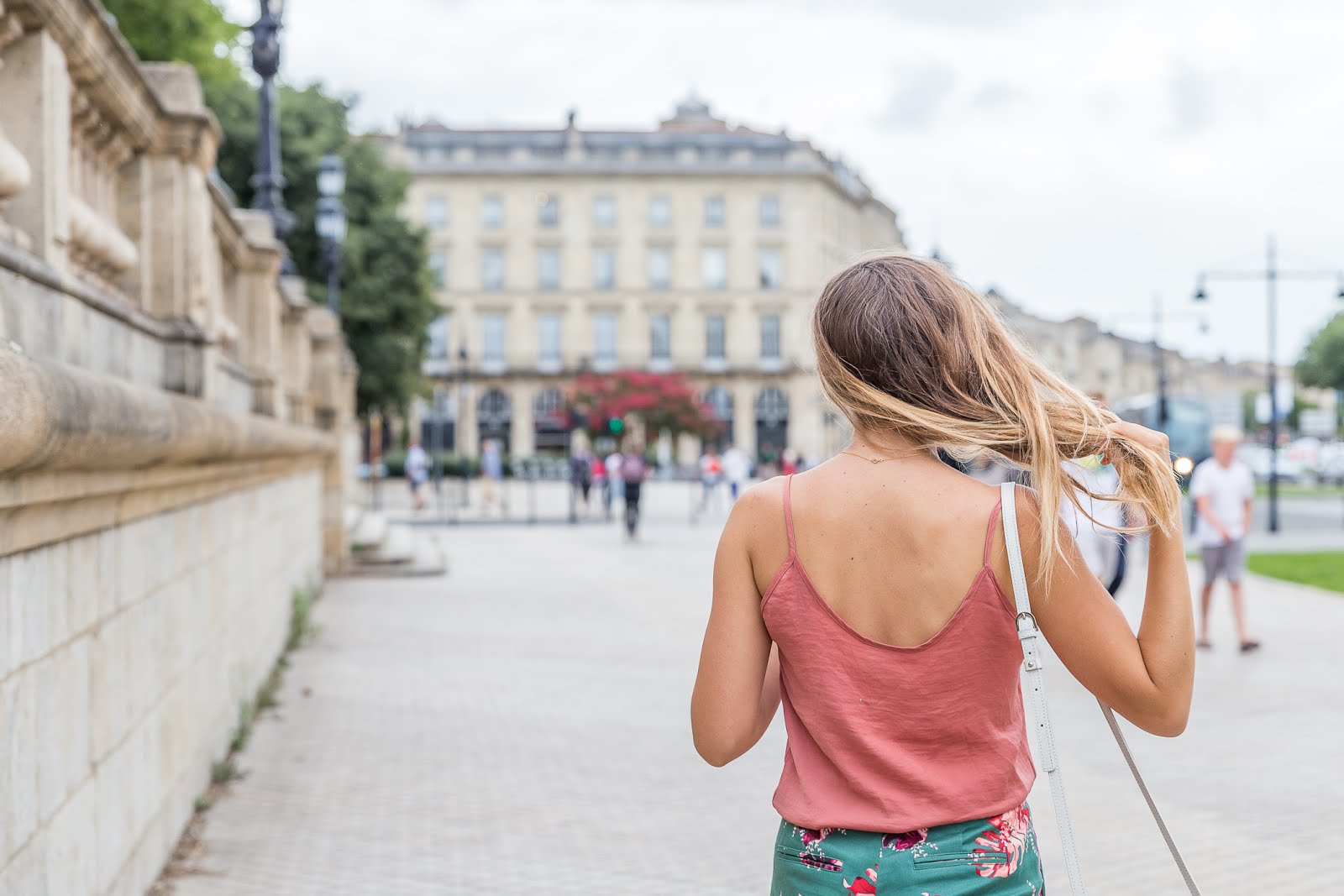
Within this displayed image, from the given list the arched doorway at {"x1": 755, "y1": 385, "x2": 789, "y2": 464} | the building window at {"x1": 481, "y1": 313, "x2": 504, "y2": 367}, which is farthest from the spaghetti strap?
the building window at {"x1": 481, "y1": 313, "x2": 504, "y2": 367}

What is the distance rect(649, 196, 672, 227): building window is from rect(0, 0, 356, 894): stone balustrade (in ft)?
257

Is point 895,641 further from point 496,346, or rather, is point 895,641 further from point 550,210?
point 550,210

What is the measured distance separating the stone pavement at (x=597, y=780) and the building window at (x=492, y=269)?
73.9m

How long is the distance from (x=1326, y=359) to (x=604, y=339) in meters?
50.3

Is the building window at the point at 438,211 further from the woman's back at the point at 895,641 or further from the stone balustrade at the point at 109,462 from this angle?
the woman's back at the point at 895,641

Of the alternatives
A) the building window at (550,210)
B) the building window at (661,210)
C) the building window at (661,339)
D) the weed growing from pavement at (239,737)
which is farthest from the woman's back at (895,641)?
the building window at (550,210)

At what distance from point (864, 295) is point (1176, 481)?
0.51 metres

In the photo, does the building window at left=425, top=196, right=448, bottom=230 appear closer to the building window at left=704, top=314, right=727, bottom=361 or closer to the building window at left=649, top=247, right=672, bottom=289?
the building window at left=649, top=247, right=672, bottom=289

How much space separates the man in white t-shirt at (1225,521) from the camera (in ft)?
38.3

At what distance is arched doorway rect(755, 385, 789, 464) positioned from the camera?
85.6 metres

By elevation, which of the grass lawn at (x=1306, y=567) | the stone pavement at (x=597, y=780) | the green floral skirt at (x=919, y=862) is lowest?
the grass lawn at (x=1306, y=567)

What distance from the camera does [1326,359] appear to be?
103562mm

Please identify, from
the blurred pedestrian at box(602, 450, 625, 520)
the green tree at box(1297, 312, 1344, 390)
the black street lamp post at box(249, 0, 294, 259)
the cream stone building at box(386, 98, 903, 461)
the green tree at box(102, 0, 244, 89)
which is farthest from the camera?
the green tree at box(1297, 312, 1344, 390)

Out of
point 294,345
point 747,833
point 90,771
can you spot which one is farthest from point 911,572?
point 294,345
